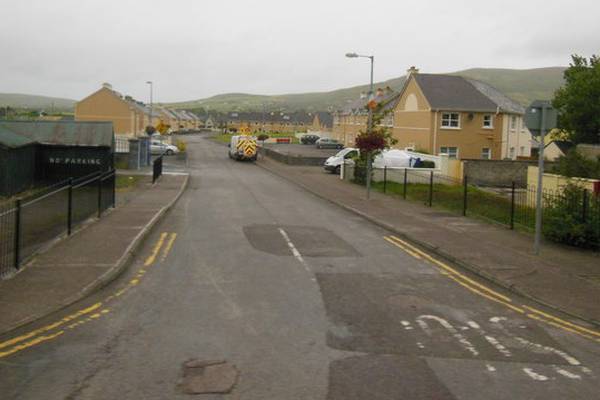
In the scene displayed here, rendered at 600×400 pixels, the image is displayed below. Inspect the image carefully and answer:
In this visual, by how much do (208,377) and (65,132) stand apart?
27676mm

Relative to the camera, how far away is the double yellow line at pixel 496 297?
9.23 meters

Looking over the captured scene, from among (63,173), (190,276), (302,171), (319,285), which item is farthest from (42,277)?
(302,171)

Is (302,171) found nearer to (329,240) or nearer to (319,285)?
(329,240)

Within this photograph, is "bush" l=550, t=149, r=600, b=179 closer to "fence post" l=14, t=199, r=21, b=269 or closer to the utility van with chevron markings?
"fence post" l=14, t=199, r=21, b=269

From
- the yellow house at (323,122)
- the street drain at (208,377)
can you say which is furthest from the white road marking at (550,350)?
the yellow house at (323,122)

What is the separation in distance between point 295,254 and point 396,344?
6.56 metres

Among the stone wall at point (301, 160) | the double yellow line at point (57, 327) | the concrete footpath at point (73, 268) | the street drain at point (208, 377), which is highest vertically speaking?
the stone wall at point (301, 160)

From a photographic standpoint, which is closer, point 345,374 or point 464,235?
point 345,374

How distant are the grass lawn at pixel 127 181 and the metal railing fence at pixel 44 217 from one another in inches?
409

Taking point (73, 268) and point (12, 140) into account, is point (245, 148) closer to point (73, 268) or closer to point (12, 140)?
point (12, 140)

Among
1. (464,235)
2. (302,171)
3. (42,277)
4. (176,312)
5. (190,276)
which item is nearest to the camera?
(176,312)

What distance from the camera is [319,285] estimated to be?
11445mm

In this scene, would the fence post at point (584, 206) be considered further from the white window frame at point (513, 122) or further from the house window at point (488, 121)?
the white window frame at point (513, 122)

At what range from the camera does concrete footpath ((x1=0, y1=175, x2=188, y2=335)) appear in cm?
944
